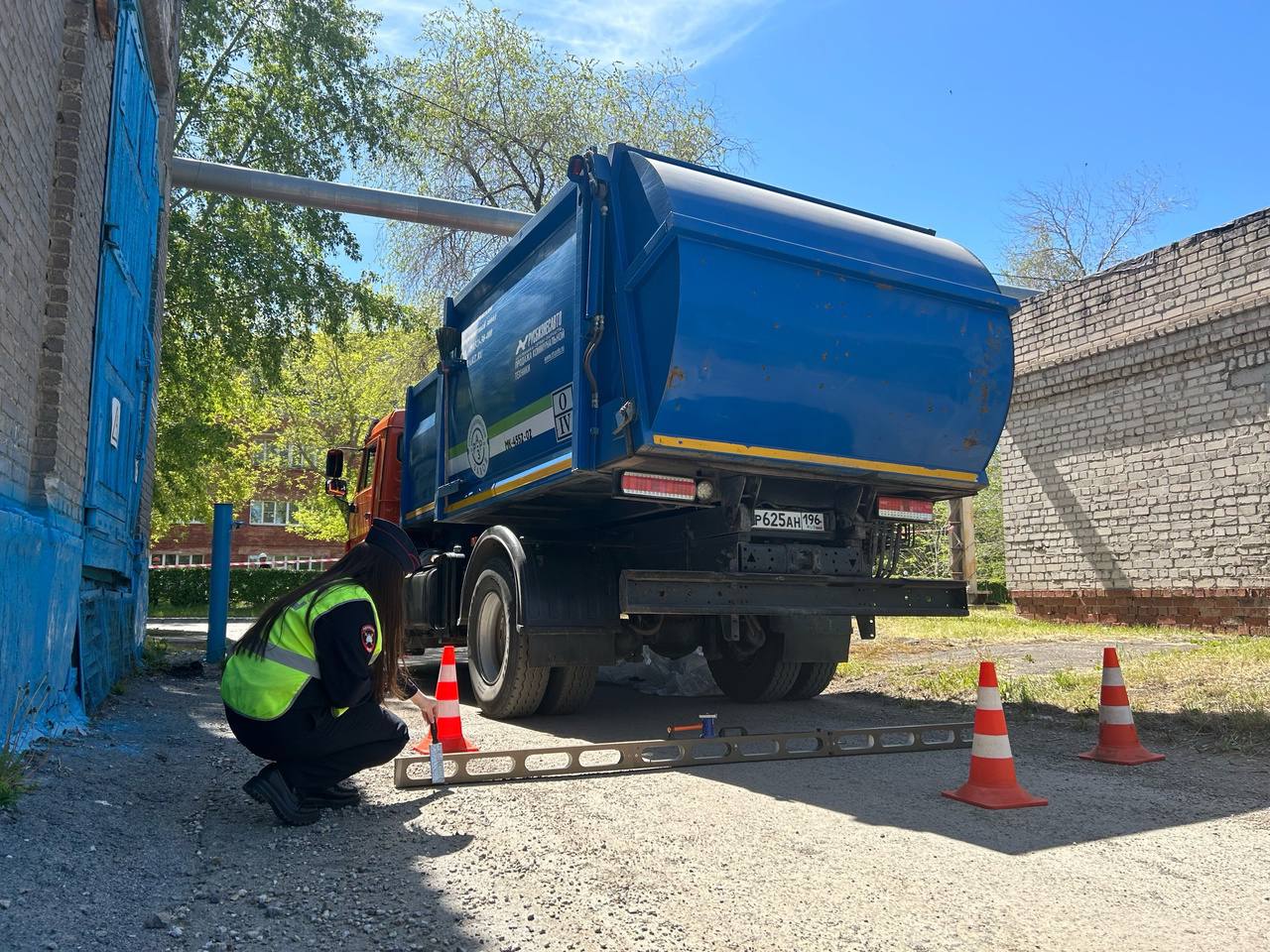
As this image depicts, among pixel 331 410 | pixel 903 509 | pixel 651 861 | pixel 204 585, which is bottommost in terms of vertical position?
pixel 651 861

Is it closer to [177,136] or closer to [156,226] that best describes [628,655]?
[156,226]

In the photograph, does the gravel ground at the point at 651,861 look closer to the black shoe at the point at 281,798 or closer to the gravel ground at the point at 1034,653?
the black shoe at the point at 281,798

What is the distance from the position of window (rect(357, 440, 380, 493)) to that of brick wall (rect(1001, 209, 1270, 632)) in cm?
973

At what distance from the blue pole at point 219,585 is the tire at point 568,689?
535cm

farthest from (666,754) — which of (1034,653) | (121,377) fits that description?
(1034,653)

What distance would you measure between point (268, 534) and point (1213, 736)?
153 ft

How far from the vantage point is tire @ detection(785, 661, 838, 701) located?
741 centimetres

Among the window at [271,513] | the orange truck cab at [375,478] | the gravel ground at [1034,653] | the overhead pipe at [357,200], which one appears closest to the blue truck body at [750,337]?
the gravel ground at [1034,653]

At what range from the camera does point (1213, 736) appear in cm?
567

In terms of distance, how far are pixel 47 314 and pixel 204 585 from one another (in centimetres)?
2580

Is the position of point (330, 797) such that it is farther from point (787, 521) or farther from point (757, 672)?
point (757, 672)

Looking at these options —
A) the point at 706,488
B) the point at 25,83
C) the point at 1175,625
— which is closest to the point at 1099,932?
the point at 706,488

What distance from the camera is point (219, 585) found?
35.2 feet

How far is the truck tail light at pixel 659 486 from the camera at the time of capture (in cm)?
541
